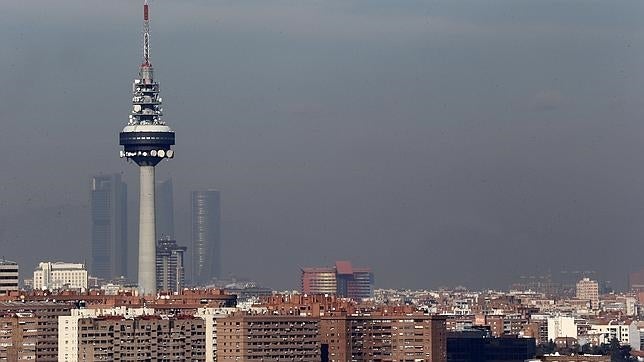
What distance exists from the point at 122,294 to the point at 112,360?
21.1 meters

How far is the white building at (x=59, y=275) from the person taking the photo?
11611 centimetres

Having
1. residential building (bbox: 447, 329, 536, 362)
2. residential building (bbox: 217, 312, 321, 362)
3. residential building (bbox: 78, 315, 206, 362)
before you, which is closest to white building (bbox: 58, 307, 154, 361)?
residential building (bbox: 78, 315, 206, 362)

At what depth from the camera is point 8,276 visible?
94875 mm

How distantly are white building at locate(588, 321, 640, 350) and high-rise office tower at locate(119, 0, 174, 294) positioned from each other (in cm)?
1683

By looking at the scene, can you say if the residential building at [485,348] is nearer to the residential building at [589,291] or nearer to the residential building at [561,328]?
the residential building at [561,328]

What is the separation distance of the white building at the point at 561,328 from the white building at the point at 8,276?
1942 centimetres

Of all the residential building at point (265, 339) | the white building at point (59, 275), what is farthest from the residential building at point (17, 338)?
the white building at point (59, 275)

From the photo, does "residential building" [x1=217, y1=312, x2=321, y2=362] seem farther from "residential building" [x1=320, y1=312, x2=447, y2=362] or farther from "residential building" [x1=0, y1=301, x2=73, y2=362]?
"residential building" [x1=0, y1=301, x2=73, y2=362]

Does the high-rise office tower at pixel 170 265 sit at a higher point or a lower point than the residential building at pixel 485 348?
higher

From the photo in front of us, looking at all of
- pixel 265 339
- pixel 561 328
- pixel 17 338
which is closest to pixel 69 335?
pixel 17 338

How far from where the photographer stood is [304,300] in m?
77.9

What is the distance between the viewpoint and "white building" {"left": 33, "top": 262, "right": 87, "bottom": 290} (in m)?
116

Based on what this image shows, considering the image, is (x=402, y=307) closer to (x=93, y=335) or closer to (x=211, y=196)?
(x=93, y=335)

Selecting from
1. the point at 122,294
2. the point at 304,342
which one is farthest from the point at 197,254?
the point at 304,342
